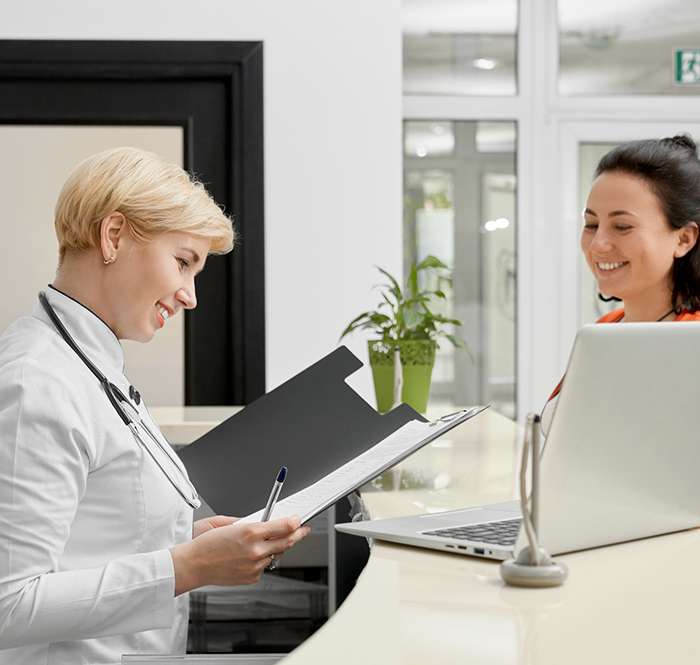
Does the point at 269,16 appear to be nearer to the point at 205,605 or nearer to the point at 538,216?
the point at 538,216

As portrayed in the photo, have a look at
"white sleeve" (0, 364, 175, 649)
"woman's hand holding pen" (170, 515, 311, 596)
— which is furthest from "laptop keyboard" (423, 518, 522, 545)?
"white sleeve" (0, 364, 175, 649)

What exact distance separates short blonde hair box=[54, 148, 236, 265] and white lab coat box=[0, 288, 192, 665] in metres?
0.11

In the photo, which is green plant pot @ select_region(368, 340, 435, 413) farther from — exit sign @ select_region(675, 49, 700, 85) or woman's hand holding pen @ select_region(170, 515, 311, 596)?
exit sign @ select_region(675, 49, 700, 85)

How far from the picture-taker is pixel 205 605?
1795mm

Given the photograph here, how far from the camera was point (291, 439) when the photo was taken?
1251 mm

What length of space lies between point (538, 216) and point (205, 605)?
98.7 inches

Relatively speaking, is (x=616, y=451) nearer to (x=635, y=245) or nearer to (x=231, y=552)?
(x=231, y=552)

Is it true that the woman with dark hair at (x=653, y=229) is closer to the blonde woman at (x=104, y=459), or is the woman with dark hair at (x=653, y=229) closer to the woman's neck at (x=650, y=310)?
the woman's neck at (x=650, y=310)

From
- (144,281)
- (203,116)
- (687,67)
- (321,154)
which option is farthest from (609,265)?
(687,67)

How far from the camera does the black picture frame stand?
9.45 feet

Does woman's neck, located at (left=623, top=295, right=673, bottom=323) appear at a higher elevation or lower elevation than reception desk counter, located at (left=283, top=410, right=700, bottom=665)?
higher

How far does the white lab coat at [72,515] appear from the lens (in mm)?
894

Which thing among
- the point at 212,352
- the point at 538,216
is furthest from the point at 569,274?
the point at 212,352

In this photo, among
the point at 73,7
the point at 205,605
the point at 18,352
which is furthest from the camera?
the point at 73,7
